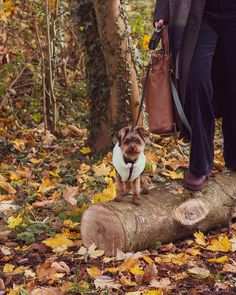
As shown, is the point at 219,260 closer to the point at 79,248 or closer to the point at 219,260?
the point at 219,260

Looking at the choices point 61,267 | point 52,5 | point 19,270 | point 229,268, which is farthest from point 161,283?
point 52,5

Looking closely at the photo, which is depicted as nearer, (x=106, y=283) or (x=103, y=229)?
(x=106, y=283)

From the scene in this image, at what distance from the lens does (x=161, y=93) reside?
15.2 ft

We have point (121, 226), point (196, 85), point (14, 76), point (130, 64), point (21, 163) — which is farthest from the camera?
point (14, 76)

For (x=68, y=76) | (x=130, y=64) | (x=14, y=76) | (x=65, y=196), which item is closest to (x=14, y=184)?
(x=65, y=196)

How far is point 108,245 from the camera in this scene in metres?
4.24

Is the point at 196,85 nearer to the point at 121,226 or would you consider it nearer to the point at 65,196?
the point at 121,226

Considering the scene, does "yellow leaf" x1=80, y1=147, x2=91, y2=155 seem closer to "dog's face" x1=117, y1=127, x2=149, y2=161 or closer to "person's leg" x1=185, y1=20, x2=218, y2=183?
"person's leg" x1=185, y1=20, x2=218, y2=183

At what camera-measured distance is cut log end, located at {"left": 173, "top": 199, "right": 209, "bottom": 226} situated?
4.63 m

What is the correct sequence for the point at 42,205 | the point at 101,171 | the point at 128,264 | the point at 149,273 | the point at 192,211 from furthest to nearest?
the point at 101,171
the point at 42,205
the point at 192,211
the point at 128,264
the point at 149,273

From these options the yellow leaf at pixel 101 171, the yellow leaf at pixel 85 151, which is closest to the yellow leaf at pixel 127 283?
the yellow leaf at pixel 101 171

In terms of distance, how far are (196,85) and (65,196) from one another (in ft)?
5.53

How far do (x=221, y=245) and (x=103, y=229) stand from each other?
3.07 feet

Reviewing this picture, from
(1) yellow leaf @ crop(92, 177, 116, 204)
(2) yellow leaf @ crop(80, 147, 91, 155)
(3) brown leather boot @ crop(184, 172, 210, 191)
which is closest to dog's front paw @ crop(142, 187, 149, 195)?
(3) brown leather boot @ crop(184, 172, 210, 191)
